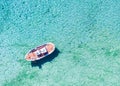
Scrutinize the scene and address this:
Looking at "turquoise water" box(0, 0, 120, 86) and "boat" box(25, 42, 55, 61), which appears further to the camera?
"boat" box(25, 42, 55, 61)

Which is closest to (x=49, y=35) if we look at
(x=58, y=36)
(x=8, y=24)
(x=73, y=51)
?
(x=58, y=36)

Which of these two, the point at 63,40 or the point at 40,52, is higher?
the point at 63,40

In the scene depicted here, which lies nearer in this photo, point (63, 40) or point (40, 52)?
point (40, 52)

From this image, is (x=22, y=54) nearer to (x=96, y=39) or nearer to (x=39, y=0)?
(x=39, y=0)

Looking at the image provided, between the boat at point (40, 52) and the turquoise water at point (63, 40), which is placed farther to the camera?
the boat at point (40, 52)
